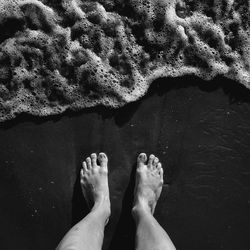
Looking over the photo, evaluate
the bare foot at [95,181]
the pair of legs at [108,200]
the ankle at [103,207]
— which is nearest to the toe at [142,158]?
the pair of legs at [108,200]

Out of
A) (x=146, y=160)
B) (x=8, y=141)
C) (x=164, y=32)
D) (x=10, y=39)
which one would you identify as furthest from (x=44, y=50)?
(x=146, y=160)

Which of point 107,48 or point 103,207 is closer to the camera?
A: point 103,207

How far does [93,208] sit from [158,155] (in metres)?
0.51

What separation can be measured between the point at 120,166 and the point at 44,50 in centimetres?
85

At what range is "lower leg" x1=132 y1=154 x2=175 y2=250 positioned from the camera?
7.27ft

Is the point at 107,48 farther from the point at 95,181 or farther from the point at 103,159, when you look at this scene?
the point at 95,181

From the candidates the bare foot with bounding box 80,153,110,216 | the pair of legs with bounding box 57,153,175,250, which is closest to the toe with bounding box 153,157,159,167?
the pair of legs with bounding box 57,153,175,250

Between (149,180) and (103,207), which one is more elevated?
(149,180)

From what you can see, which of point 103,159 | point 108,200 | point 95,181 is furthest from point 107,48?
point 108,200

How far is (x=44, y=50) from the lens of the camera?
95.2 inches

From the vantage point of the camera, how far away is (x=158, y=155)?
7.93ft

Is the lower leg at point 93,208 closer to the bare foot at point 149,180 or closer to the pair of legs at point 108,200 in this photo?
the pair of legs at point 108,200

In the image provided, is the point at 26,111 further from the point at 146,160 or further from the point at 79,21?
the point at 146,160

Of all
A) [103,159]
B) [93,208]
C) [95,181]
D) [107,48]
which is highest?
[107,48]
